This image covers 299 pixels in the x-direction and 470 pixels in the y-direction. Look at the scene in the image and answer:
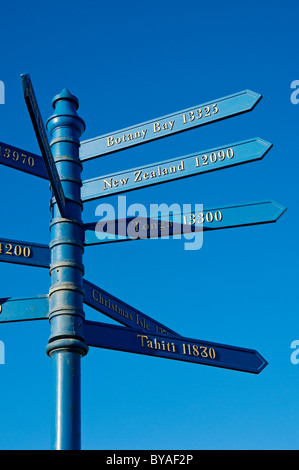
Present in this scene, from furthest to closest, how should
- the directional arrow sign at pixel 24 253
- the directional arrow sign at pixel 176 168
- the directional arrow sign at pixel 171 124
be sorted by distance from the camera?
the directional arrow sign at pixel 171 124 → the directional arrow sign at pixel 176 168 → the directional arrow sign at pixel 24 253

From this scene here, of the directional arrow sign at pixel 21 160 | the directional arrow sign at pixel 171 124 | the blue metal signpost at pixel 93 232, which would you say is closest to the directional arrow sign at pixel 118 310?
the blue metal signpost at pixel 93 232

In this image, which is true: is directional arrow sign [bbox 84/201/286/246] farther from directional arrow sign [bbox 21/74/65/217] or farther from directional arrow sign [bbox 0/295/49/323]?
directional arrow sign [bbox 0/295/49/323]

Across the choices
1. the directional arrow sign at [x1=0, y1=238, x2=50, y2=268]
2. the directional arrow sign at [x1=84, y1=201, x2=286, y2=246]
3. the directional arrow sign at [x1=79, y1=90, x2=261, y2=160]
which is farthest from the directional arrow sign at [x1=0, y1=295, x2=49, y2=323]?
the directional arrow sign at [x1=79, y1=90, x2=261, y2=160]

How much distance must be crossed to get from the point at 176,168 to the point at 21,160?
1.37 meters

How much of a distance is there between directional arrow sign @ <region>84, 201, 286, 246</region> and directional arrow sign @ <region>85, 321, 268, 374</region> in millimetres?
810

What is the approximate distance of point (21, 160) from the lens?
7.89 m

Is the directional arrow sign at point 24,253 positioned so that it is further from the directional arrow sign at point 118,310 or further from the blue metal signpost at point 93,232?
the directional arrow sign at point 118,310

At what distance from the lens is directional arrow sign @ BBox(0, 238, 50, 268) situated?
7.50 metres

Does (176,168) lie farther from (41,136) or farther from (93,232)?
(41,136)

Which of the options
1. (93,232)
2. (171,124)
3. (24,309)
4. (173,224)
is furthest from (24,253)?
(171,124)

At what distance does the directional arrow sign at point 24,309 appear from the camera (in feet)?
23.9

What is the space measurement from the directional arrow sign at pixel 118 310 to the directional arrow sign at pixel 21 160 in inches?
46.2
